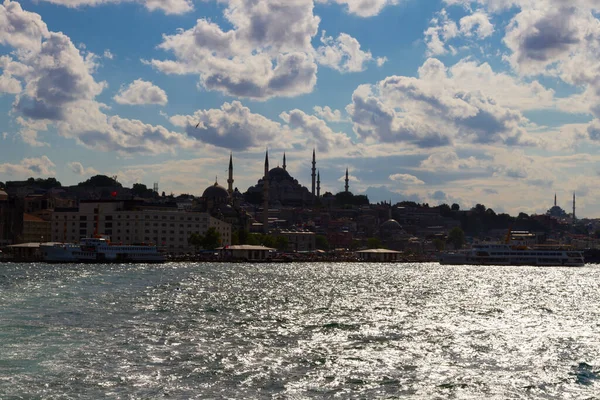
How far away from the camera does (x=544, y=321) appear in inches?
1893

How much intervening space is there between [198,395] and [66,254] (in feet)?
381

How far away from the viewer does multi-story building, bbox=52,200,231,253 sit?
168 metres

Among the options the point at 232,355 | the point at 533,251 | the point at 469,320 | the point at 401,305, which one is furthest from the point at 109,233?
the point at 232,355

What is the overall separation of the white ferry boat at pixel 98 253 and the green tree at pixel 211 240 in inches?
1012

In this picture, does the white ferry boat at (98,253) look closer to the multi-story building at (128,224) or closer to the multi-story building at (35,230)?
the multi-story building at (128,224)

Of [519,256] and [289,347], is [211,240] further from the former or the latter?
[289,347]

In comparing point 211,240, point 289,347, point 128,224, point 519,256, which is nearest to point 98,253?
point 128,224

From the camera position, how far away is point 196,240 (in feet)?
545

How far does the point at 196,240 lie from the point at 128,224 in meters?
14.2

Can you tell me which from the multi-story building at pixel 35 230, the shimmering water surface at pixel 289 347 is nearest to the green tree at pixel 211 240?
the multi-story building at pixel 35 230

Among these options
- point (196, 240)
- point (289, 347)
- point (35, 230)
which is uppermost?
point (35, 230)

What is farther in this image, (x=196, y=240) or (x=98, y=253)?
(x=196, y=240)

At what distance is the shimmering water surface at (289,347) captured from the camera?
26.7 meters

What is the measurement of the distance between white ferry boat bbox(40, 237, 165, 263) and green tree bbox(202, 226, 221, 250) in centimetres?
2570
